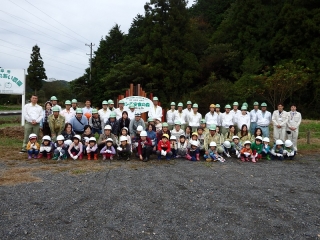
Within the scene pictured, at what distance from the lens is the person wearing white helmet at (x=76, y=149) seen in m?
8.35

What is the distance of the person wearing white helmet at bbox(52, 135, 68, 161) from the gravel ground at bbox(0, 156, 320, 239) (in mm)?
1646

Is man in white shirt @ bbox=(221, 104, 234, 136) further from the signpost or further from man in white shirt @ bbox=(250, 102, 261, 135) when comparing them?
the signpost

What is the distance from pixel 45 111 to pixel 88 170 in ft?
10.3

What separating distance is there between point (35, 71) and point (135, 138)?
34895mm

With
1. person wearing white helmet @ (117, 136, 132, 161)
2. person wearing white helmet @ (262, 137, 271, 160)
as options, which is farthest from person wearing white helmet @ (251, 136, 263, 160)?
person wearing white helmet @ (117, 136, 132, 161)

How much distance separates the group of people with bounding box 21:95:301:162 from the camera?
27.7 feet

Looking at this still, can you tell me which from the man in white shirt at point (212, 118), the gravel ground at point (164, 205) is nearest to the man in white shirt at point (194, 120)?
the man in white shirt at point (212, 118)

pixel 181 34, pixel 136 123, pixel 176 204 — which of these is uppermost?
pixel 181 34

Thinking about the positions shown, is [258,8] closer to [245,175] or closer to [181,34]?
[181,34]

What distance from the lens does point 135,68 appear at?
83.7 feet

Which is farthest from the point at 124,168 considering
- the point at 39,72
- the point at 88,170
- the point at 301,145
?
the point at 39,72

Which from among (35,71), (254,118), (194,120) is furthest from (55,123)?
(35,71)

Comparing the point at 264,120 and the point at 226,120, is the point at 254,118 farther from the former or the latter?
the point at 226,120

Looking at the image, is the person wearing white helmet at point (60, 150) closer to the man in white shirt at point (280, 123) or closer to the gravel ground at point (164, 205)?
the gravel ground at point (164, 205)
